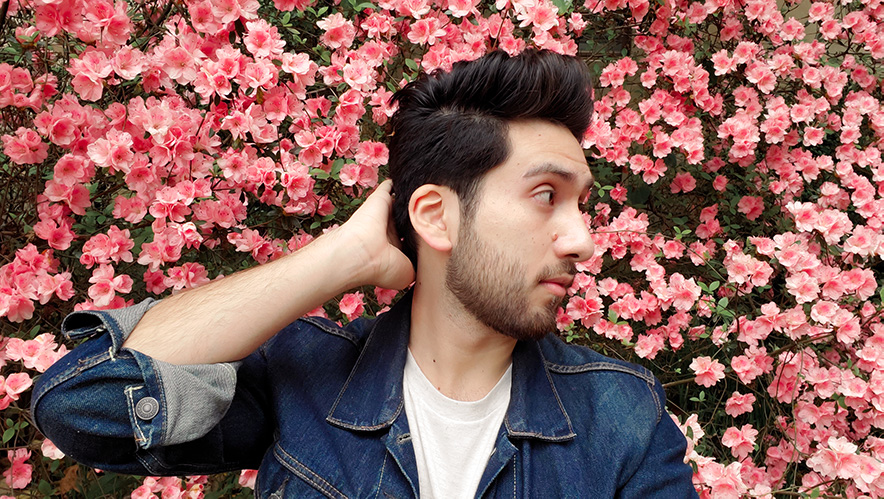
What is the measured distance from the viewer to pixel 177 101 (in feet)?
5.88

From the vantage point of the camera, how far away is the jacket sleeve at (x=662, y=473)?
1.36 metres

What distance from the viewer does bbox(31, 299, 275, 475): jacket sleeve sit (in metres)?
1.21

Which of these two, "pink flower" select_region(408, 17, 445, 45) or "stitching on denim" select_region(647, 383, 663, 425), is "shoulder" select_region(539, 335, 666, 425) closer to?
"stitching on denim" select_region(647, 383, 663, 425)

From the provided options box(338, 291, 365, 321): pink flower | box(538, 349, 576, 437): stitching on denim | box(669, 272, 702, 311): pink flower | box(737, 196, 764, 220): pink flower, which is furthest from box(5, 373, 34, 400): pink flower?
box(737, 196, 764, 220): pink flower

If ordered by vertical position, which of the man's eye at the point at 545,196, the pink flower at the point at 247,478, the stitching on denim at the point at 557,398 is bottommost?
the pink flower at the point at 247,478

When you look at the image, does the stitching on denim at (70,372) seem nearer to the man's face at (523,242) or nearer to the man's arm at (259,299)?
the man's arm at (259,299)

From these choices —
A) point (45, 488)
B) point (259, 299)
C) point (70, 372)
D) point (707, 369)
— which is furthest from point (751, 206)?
point (45, 488)

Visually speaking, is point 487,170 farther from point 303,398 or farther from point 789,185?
point 789,185

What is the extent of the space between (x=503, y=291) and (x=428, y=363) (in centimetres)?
30

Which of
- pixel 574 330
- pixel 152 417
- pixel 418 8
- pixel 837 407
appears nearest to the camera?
pixel 152 417

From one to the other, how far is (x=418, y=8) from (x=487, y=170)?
3.03ft

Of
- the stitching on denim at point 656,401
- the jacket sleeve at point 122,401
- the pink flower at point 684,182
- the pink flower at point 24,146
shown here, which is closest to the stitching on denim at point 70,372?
the jacket sleeve at point 122,401

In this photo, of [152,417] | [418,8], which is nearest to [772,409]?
[418,8]

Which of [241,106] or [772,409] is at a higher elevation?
[241,106]
